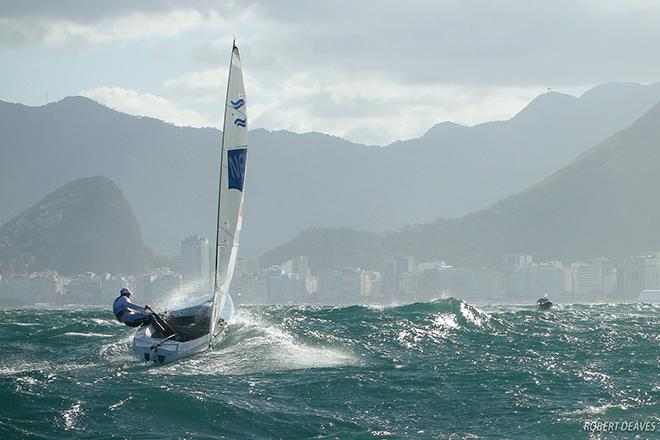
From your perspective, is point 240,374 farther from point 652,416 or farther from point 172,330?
point 652,416

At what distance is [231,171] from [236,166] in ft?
0.84

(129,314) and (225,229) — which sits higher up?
(225,229)

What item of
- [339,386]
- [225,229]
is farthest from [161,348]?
[339,386]

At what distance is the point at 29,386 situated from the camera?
21641 millimetres

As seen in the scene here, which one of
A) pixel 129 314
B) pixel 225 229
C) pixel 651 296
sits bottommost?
pixel 651 296

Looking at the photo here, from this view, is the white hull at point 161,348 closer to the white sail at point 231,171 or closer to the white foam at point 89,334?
the white sail at point 231,171

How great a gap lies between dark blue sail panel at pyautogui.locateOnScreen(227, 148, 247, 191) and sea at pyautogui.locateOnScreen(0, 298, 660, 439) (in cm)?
500

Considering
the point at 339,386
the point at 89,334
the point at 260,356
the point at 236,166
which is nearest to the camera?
the point at 339,386

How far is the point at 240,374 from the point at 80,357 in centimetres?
612

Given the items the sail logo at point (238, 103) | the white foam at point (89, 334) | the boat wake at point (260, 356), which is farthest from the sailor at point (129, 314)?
the sail logo at point (238, 103)

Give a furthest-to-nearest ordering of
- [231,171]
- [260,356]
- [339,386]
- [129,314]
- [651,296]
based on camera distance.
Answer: [651,296], [231,171], [129,314], [260,356], [339,386]

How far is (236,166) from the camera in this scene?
2933 cm

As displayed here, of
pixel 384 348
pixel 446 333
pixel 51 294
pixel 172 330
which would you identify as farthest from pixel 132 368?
pixel 51 294

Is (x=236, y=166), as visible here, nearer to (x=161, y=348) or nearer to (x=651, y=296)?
(x=161, y=348)
